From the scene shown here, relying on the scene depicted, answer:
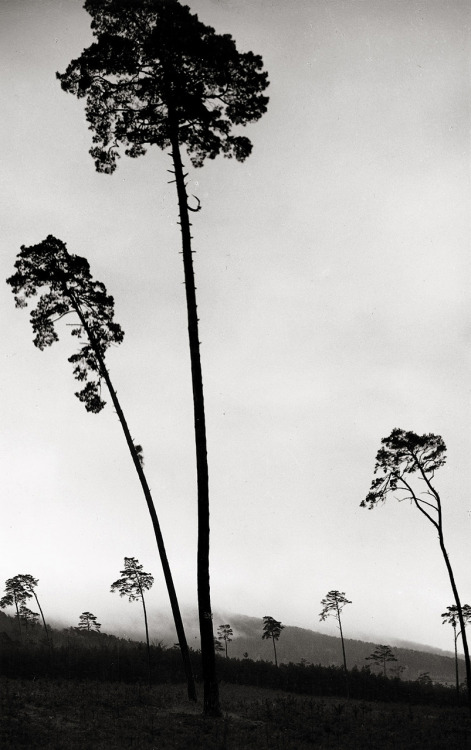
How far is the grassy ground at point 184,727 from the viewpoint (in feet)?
31.3

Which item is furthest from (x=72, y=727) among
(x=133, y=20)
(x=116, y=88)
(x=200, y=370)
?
(x=133, y=20)

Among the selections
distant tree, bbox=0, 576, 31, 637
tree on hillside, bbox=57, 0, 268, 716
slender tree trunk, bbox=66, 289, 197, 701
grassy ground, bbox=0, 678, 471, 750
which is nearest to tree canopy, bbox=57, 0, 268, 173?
tree on hillside, bbox=57, 0, 268, 716

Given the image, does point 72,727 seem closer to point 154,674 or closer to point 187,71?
point 187,71

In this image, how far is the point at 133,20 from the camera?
11477 mm

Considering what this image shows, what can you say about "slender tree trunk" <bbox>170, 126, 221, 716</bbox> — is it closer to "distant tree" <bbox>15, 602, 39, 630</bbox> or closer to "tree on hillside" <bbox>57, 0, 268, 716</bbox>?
"tree on hillside" <bbox>57, 0, 268, 716</bbox>

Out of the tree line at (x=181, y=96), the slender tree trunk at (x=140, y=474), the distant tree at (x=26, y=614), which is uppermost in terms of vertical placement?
the tree line at (x=181, y=96)

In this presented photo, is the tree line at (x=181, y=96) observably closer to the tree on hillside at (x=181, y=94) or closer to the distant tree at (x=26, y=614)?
the tree on hillside at (x=181, y=94)

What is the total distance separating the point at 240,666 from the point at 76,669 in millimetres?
15591

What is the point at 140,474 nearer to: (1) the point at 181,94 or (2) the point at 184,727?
(2) the point at 184,727

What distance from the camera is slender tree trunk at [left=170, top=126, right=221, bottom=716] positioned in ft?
37.9

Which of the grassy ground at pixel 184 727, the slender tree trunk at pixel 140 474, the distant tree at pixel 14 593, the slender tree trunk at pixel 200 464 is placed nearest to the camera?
the grassy ground at pixel 184 727

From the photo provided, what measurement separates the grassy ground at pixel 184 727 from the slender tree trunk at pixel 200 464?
3.42 ft

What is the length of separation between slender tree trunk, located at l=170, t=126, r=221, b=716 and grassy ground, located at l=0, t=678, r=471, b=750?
41.1 inches

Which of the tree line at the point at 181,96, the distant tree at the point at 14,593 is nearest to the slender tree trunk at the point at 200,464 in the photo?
the tree line at the point at 181,96
